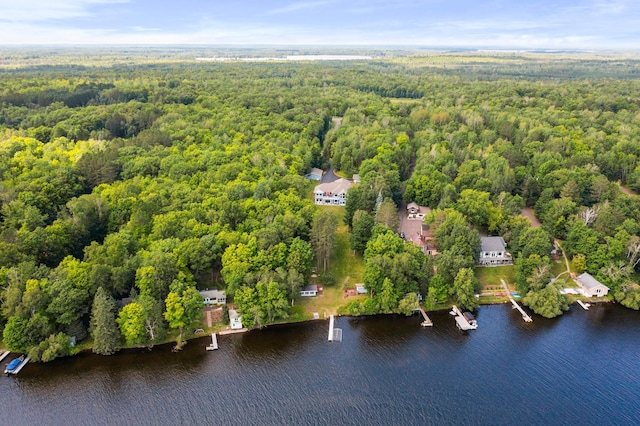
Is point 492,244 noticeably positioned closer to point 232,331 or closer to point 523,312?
point 523,312

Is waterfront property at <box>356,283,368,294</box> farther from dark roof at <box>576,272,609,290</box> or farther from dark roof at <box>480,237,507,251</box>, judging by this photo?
dark roof at <box>576,272,609,290</box>

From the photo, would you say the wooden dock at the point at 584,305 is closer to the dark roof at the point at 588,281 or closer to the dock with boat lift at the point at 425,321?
the dark roof at the point at 588,281

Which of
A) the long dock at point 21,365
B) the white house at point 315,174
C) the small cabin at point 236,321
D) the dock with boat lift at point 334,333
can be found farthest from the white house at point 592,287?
the long dock at point 21,365

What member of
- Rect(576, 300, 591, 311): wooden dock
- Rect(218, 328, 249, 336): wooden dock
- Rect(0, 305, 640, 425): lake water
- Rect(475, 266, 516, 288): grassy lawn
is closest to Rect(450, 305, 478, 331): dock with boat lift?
Rect(0, 305, 640, 425): lake water

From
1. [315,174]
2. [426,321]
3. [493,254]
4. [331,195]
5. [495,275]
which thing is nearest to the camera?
[426,321]

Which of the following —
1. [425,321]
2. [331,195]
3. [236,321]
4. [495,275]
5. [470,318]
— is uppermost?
[331,195]

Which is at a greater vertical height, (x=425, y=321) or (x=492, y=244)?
(x=492, y=244)

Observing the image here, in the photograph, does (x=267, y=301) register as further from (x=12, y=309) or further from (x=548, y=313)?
(x=548, y=313)

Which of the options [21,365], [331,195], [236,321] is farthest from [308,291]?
[21,365]

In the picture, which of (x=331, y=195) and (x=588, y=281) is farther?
(x=331, y=195)
